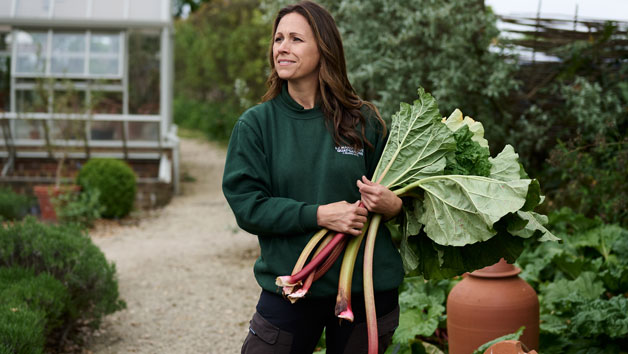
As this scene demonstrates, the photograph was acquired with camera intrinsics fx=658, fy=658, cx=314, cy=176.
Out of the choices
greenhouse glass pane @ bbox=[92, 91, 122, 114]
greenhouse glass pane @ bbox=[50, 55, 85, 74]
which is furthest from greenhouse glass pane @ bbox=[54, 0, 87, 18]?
greenhouse glass pane @ bbox=[92, 91, 122, 114]

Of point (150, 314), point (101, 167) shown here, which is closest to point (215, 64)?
point (101, 167)

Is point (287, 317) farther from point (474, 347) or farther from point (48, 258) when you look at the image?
point (48, 258)

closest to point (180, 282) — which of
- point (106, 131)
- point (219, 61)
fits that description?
point (106, 131)

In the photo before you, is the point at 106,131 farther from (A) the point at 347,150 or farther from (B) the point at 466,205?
(B) the point at 466,205

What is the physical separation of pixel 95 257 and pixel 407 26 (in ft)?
11.3

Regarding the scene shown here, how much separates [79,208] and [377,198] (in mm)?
8348

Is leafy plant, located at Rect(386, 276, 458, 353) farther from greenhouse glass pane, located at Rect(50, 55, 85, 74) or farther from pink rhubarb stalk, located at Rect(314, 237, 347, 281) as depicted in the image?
greenhouse glass pane, located at Rect(50, 55, 85, 74)

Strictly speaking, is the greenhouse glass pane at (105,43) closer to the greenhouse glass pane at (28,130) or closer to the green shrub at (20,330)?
the greenhouse glass pane at (28,130)

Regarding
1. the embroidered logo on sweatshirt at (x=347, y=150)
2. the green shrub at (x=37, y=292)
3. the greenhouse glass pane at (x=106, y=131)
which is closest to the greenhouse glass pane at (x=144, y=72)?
the greenhouse glass pane at (x=106, y=131)

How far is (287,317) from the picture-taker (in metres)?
2.02

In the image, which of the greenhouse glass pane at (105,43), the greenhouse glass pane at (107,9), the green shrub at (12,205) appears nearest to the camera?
the green shrub at (12,205)

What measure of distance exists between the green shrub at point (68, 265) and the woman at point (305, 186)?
8.94ft

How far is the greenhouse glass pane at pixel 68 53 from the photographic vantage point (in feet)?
43.9

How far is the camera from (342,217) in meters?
1.93
